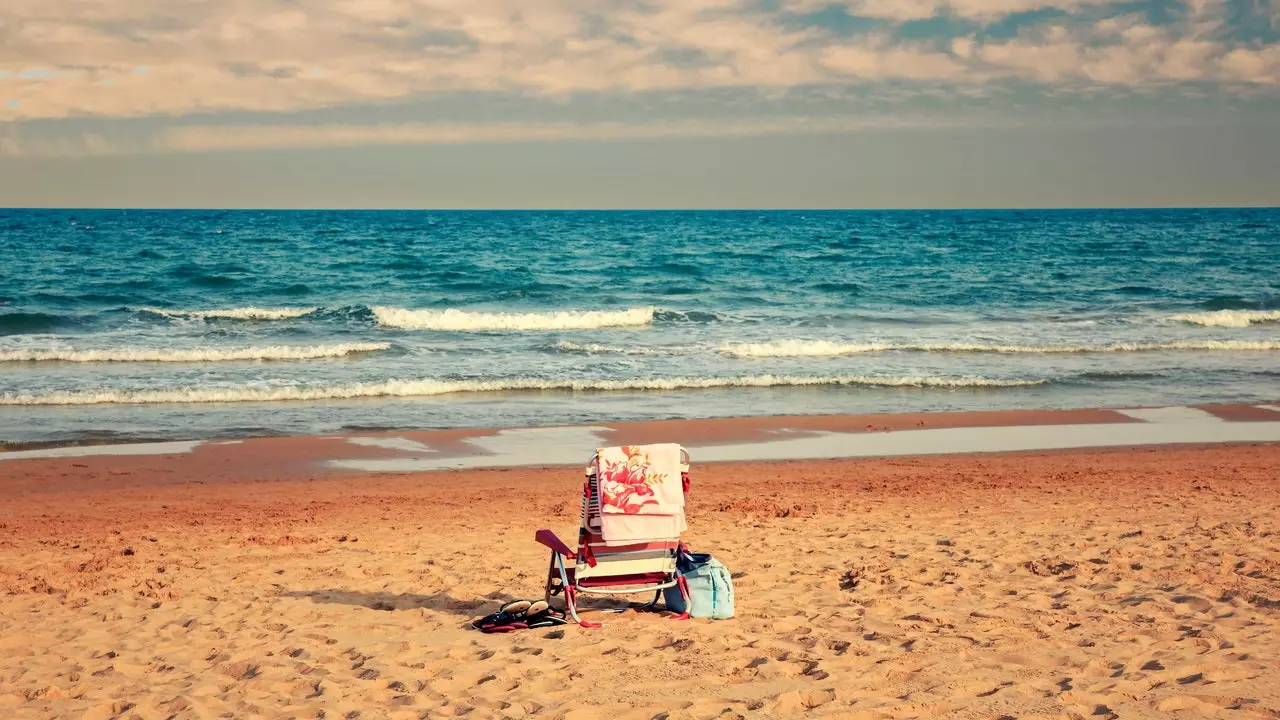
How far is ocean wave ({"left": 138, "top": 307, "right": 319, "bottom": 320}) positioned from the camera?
1108 inches

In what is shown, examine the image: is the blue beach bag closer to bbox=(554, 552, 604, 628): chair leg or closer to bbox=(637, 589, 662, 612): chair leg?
bbox=(637, 589, 662, 612): chair leg

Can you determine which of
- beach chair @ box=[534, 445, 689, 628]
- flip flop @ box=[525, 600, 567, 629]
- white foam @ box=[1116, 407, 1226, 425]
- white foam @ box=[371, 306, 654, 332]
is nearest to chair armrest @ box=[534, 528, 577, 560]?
beach chair @ box=[534, 445, 689, 628]

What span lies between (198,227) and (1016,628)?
68.1 m

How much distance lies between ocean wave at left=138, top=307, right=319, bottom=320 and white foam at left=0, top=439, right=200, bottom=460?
51.1 ft

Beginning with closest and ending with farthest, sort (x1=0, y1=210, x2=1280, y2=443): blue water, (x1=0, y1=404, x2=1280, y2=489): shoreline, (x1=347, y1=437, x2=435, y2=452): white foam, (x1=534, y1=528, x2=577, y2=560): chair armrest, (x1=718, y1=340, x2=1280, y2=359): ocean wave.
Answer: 1. (x1=534, y1=528, x2=577, y2=560): chair armrest
2. (x1=0, y1=404, x2=1280, y2=489): shoreline
3. (x1=347, y1=437, x2=435, y2=452): white foam
4. (x1=0, y1=210, x2=1280, y2=443): blue water
5. (x1=718, y1=340, x2=1280, y2=359): ocean wave

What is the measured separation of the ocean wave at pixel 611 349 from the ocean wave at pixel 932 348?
1038mm

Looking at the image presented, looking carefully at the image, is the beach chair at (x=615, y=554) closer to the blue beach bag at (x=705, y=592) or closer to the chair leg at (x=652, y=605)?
the blue beach bag at (x=705, y=592)

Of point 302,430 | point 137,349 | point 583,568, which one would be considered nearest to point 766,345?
point 302,430

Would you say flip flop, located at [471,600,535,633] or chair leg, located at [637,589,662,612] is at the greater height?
flip flop, located at [471,600,535,633]

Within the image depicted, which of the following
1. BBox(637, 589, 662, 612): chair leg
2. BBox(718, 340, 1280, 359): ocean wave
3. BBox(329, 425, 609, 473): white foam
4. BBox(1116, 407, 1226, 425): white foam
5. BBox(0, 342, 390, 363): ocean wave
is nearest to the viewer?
BBox(637, 589, 662, 612): chair leg

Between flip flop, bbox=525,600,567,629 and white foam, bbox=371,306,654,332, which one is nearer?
flip flop, bbox=525,600,567,629

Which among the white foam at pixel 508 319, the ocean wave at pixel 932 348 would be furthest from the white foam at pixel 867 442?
the white foam at pixel 508 319

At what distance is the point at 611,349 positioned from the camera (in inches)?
881

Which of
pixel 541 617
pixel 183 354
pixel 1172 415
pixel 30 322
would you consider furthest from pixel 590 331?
pixel 541 617
